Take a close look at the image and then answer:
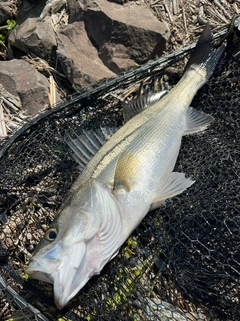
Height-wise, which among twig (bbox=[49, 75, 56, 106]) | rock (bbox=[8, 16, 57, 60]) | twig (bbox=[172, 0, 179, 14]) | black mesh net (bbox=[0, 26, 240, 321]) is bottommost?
black mesh net (bbox=[0, 26, 240, 321])

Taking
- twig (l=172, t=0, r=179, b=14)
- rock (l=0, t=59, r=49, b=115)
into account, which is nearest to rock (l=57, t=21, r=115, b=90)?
rock (l=0, t=59, r=49, b=115)

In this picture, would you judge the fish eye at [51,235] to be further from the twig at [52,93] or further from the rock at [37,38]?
the rock at [37,38]

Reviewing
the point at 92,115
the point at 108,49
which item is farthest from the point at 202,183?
the point at 108,49

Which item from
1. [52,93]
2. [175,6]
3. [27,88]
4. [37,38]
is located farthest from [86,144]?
[175,6]

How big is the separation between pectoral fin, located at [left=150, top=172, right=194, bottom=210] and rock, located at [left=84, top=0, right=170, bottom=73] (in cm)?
195

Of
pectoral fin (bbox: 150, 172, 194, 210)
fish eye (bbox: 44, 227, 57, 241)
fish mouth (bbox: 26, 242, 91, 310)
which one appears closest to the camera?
fish mouth (bbox: 26, 242, 91, 310)

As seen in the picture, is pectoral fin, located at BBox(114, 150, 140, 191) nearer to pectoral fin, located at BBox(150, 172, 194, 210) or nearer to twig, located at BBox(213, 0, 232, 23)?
pectoral fin, located at BBox(150, 172, 194, 210)

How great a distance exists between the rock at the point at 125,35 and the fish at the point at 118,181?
2.48 ft

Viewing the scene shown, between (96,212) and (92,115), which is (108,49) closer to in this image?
(92,115)

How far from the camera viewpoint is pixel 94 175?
11.0 ft

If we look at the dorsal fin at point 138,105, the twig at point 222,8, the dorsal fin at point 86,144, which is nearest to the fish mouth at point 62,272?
the dorsal fin at point 86,144

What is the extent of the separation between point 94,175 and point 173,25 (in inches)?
111

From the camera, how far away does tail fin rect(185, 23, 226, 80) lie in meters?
4.39

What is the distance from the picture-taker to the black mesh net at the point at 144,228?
124 inches
